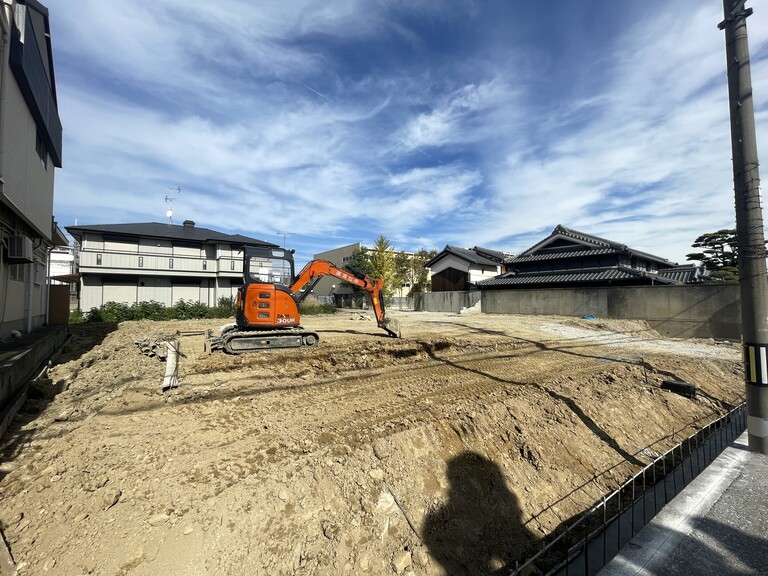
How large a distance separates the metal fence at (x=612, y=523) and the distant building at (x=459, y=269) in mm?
24867

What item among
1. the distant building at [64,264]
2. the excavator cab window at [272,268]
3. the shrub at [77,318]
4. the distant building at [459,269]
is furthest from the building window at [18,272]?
the distant building at [459,269]

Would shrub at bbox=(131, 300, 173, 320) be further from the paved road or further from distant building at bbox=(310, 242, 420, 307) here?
the paved road

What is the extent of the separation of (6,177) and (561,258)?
80.6 feet

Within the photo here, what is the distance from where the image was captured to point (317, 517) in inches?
131

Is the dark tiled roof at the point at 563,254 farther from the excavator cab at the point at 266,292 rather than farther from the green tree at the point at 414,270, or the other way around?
the excavator cab at the point at 266,292

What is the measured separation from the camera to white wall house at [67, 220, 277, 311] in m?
21.0

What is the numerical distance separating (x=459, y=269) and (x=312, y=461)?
28.8 m

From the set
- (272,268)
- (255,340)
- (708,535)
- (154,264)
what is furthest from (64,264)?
(708,535)

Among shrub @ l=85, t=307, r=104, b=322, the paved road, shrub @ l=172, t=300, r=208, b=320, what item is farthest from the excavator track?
shrub @ l=85, t=307, r=104, b=322

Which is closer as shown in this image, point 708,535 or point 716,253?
point 708,535

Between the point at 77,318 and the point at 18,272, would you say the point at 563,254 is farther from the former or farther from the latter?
the point at 77,318

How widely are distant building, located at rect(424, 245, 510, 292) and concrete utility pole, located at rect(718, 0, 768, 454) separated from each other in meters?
25.4

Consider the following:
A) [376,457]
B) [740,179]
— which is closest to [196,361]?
[376,457]

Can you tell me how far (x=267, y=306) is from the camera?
30.1 feet
